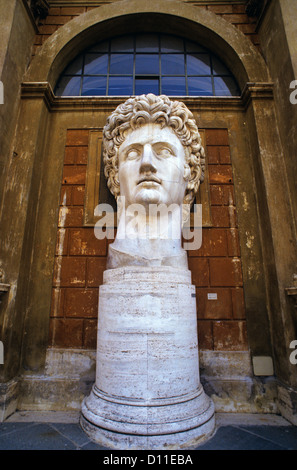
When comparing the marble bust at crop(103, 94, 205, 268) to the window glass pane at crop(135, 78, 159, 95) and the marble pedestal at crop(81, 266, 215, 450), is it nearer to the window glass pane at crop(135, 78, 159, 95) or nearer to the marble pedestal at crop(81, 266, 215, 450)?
the marble pedestal at crop(81, 266, 215, 450)

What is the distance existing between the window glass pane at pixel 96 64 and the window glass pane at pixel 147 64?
0.66 m

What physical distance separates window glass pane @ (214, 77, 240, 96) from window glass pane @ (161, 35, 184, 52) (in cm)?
105

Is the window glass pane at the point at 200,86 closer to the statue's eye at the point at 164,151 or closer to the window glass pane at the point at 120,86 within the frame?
the window glass pane at the point at 120,86

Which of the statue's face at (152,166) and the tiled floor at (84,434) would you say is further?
the statue's face at (152,166)

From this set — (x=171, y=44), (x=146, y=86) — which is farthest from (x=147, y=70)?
(x=171, y=44)

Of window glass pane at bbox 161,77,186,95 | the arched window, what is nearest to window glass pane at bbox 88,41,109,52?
the arched window

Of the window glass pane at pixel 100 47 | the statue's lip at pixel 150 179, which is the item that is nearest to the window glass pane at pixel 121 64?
the window glass pane at pixel 100 47

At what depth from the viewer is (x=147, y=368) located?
2.43 m

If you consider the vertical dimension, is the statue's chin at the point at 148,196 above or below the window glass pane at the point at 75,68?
below

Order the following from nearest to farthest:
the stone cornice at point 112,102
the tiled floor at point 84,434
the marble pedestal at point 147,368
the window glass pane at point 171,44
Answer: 1. the marble pedestal at point 147,368
2. the tiled floor at point 84,434
3. the stone cornice at point 112,102
4. the window glass pane at point 171,44

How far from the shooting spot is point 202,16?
4984 mm

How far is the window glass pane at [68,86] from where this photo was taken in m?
5.09

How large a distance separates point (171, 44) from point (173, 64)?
48cm

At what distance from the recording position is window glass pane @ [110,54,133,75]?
17.2ft
